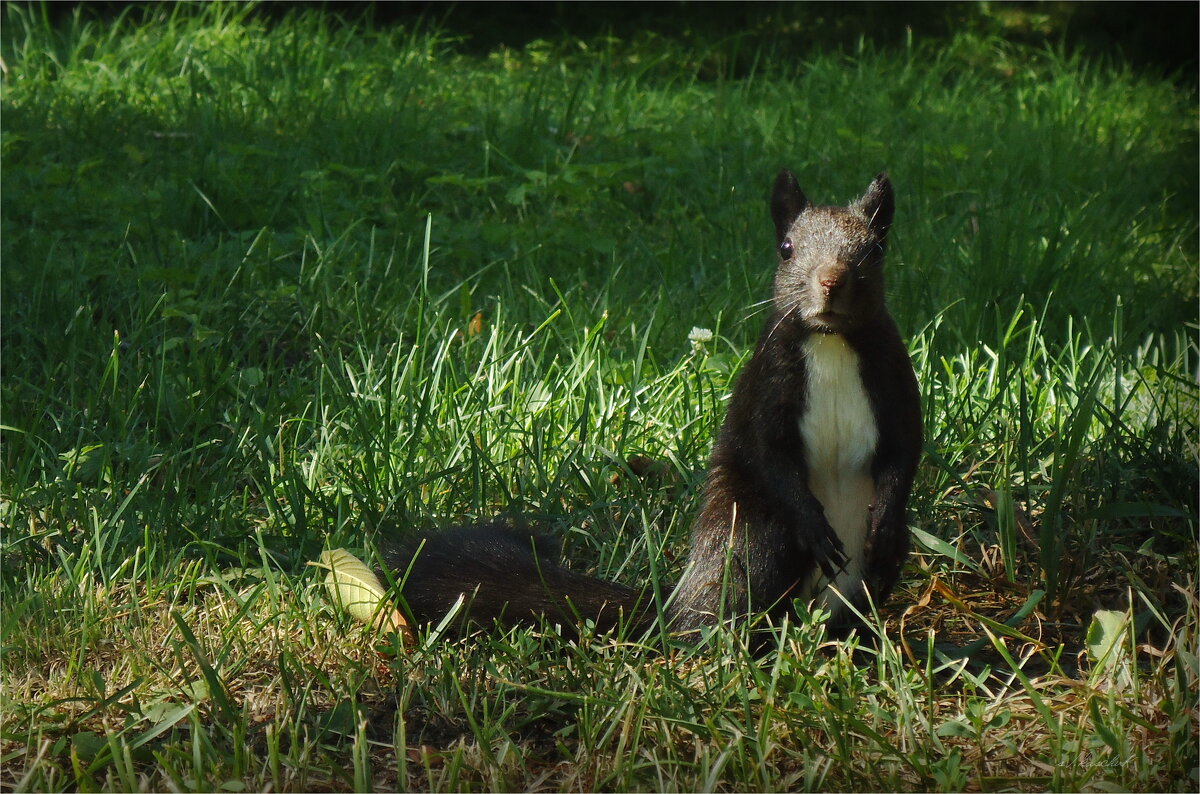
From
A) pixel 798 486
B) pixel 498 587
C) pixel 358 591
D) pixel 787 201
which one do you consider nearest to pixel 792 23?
pixel 787 201

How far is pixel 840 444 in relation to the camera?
265 centimetres

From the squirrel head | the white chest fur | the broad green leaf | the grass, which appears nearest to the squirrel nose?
the squirrel head

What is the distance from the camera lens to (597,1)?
8.84m

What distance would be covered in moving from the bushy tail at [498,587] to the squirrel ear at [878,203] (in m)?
0.96

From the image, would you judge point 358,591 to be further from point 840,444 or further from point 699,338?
point 699,338

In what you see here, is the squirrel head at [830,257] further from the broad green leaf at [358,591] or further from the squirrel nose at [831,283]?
the broad green leaf at [358,591]

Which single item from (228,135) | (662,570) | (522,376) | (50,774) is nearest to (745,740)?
(662,570)

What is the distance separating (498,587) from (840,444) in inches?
31.3

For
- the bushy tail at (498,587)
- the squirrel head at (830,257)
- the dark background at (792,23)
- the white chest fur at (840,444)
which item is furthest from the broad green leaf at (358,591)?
the dark background at (792,23)

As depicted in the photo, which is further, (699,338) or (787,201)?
(699,338)

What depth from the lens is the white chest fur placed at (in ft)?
8.56

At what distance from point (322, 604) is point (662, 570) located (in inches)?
31.1

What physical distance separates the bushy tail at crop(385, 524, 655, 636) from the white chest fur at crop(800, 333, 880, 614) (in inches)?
17.5

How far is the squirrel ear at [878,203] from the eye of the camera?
8.97 feet
